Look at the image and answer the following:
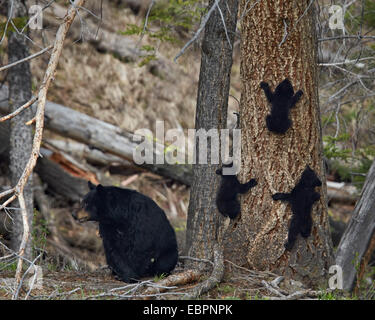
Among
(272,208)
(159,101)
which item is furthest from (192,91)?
(272,208)

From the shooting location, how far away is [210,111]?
202 inches

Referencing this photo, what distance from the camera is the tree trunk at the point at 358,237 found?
689 cm

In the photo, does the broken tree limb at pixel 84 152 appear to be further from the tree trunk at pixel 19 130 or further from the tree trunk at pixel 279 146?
the tree trunk at pixel 279 146

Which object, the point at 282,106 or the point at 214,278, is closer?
the point at 214,278

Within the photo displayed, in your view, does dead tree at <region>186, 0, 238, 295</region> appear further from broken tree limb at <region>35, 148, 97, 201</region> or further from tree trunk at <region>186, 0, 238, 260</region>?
broken tree limb at <region>35, 148, 97, 201</region>

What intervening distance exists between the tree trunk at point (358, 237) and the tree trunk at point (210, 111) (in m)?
2.73

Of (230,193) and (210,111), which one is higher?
(210,111)

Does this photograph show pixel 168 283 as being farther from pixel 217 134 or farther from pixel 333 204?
pixel 333 204

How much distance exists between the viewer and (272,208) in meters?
4.58

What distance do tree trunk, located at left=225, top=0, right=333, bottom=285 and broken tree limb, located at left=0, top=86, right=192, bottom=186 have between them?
4521 millimetres

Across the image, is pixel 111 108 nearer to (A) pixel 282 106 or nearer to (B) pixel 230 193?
(B) pixel 230 193

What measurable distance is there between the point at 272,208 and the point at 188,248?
122 cm

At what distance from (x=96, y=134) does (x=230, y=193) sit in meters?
5.08

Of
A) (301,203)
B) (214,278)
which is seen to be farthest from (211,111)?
(214,278)
